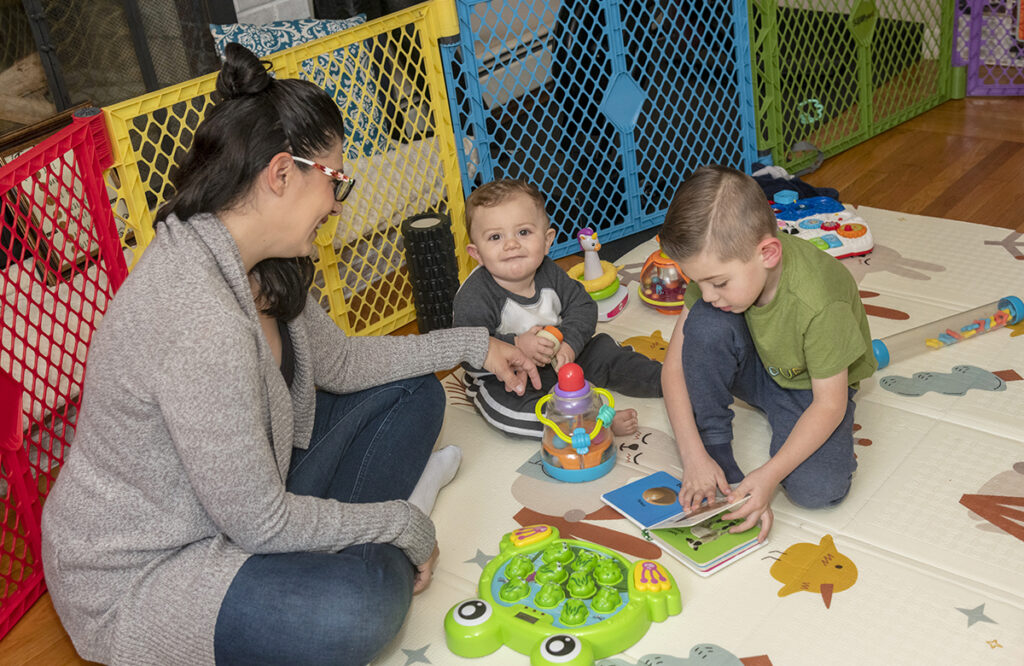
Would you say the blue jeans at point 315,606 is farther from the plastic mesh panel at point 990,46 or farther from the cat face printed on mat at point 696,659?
the plastic mesh panel at point 990,46

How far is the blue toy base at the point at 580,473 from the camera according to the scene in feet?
5.87

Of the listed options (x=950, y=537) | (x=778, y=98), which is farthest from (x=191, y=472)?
(x=778, y=98)

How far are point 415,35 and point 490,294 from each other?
68cm

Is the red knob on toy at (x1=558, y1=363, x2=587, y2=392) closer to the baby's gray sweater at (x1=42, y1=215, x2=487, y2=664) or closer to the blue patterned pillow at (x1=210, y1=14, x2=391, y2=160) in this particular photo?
the baby's gray sweater at (x1=42, y1=215, x2=487, y2=664)

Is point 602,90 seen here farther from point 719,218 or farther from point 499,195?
point 719,218

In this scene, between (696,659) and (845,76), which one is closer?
(696,659)

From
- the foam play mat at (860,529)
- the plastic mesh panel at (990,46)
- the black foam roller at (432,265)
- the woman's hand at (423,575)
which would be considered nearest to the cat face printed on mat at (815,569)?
the foam play mat at (860,529)

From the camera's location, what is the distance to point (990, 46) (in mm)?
3250

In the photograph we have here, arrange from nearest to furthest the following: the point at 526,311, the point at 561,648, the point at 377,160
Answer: the point at 561,648 → the point at 526,311 → the point at 377,160

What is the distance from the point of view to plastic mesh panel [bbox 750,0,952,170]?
281 cm

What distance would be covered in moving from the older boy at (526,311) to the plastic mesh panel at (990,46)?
1863mm

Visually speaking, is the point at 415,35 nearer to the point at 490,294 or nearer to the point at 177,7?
the point at 490,294

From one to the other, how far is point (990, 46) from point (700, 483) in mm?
2339

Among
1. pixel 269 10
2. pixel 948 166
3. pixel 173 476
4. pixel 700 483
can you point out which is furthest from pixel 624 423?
pixel 269 10
